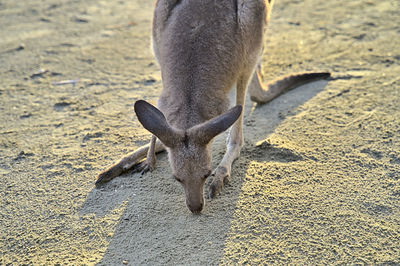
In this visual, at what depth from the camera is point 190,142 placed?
3.03 m

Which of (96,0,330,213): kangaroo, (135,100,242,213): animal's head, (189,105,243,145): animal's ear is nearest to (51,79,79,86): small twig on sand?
(96,0,330,213): kangaroo

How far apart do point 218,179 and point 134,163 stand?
870mm

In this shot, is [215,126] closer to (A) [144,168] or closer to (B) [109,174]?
(A) [144,168]

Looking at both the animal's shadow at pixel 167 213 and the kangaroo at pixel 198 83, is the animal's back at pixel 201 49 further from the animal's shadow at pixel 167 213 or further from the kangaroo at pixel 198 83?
the animal's shadow at pixel 167 213

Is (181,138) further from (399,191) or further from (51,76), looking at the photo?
(51,76)

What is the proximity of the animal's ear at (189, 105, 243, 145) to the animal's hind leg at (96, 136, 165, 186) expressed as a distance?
0.92 metres

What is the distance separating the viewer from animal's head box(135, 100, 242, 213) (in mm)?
2891

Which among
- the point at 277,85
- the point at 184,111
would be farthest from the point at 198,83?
the point at 277,85

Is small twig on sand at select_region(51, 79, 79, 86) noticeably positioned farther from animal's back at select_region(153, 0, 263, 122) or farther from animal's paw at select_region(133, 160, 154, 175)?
animal's paw at select_region(133, 160, 154, 175)

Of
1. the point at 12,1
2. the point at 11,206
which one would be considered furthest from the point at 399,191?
the point at 12,1

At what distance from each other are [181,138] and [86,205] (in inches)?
44.3

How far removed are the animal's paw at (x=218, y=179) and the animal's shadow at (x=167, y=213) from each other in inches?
2.0

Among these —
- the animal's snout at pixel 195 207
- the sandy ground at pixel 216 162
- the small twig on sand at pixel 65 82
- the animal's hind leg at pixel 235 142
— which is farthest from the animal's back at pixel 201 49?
the small twig on sand at pixel 65 82

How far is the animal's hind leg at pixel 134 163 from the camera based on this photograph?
12.3 feet
